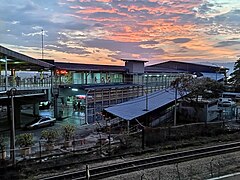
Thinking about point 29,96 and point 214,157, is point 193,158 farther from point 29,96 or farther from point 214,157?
point 29,96

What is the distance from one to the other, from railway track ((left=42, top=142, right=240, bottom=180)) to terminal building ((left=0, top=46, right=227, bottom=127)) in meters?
9.64

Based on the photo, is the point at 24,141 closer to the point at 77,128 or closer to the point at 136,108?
the point at 77,128

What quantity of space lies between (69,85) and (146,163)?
52.1 feet

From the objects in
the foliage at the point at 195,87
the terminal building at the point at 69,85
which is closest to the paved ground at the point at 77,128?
the terminal building at the point at 69,85

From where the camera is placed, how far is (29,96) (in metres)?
23.3

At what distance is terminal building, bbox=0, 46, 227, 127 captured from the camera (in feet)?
69.3

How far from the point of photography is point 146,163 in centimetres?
1345

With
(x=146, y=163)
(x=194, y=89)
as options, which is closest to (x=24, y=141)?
(x=146, y=163)

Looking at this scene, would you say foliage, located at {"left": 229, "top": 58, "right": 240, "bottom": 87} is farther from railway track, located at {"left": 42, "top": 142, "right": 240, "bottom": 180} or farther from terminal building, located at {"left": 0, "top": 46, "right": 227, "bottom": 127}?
railway track, located at {"left": 42, "top": 142, "right": 240, "bottom": 180}

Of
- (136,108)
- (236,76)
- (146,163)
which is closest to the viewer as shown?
(146,163)

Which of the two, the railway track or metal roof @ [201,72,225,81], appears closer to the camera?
the railway track

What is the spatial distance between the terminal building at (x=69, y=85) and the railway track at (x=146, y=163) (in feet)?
31.6

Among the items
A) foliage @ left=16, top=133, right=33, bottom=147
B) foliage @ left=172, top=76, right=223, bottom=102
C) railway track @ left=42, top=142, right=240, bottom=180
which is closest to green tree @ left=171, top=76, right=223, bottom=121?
foliage @ left=172, top=76, right=223, bottom=102

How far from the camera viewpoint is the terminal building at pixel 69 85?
21.1 meters
